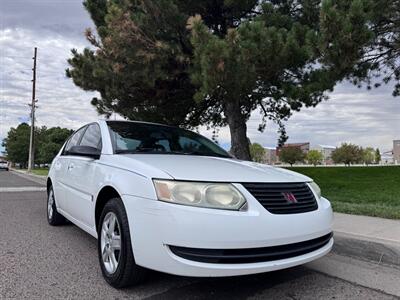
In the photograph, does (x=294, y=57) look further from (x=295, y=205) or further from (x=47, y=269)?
(x=47, y=269)

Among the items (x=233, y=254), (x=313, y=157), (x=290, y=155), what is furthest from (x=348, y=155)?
(x=233, y=254)

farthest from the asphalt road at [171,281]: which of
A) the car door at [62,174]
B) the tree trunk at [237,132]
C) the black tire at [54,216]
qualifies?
the tree trunk at [237,132]

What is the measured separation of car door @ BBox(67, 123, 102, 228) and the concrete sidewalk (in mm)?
2888

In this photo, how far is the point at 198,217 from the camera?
2939mm

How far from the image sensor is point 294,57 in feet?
26.4

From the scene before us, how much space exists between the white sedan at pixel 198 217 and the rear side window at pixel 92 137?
1.85 ft

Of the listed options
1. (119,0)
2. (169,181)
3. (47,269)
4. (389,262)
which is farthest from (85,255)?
(119,0)

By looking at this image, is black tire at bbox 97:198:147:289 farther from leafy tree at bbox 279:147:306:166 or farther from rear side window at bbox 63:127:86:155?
leafy tree at bbox 279:147:306:166

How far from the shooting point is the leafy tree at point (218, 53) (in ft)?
24.0

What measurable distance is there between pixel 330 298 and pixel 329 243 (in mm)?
505

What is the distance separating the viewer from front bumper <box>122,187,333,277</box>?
115 inches

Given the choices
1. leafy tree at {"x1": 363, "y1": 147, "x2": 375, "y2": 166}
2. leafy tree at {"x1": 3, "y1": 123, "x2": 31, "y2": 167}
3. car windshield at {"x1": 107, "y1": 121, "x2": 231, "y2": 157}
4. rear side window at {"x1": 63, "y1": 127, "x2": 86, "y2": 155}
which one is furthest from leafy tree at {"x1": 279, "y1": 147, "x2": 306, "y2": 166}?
car windshield at {"x1": 107, "y1": 121, "x2": 231, "y2": 157}

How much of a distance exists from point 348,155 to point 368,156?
45.4ft

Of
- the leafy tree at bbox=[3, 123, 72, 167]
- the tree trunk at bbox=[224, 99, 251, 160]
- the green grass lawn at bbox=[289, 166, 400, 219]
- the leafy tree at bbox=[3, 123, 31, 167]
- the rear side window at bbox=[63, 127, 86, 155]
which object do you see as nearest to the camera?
the rear side window at bbox=[63, 127, 86, 155]
